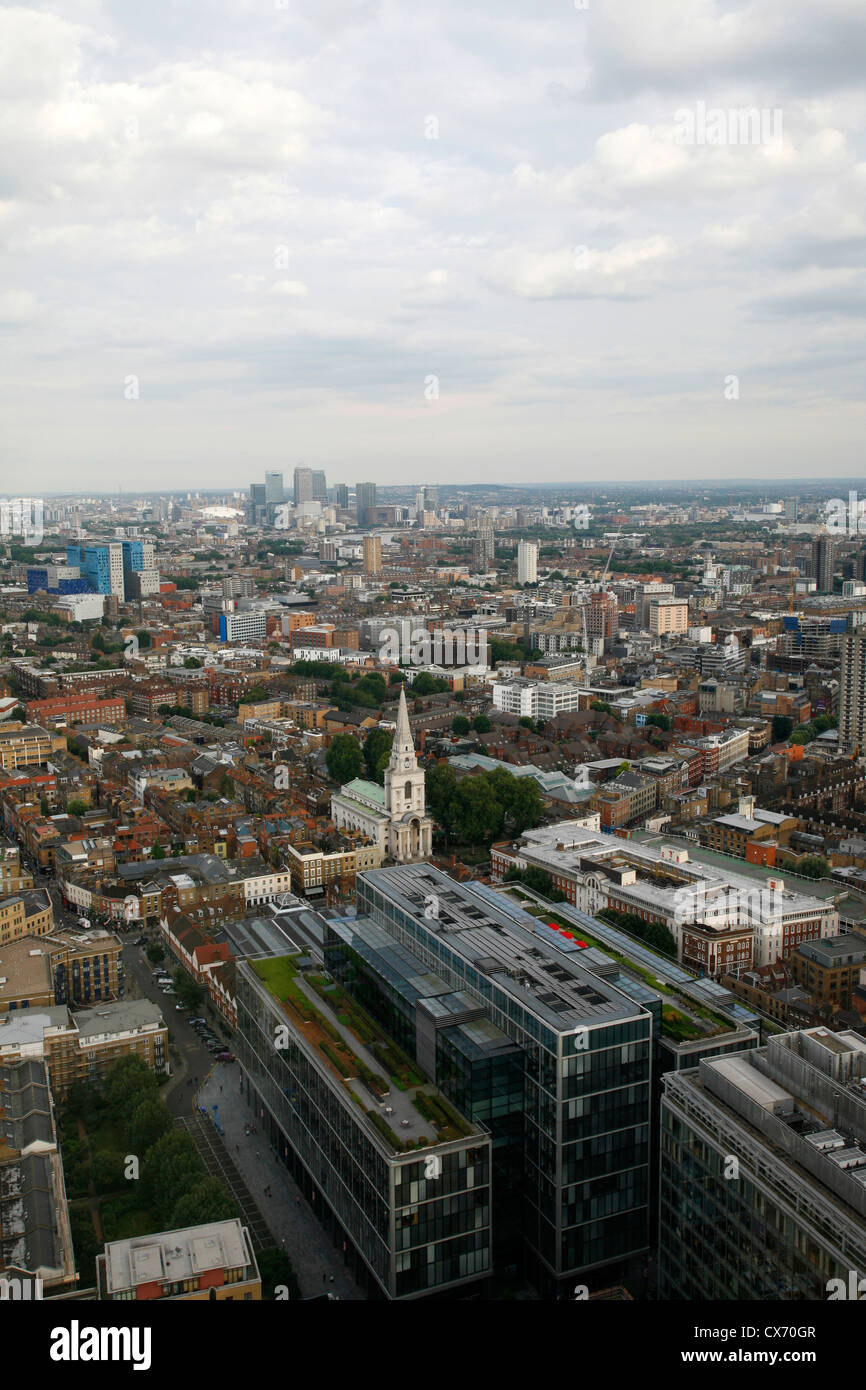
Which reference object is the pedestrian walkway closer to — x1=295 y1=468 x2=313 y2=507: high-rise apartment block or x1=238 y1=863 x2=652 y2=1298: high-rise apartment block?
x1=238 y1=863 x2=652 y2=1298: high-rise apartment block

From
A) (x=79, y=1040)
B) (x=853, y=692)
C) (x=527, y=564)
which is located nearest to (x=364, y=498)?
(x=527, y=564)

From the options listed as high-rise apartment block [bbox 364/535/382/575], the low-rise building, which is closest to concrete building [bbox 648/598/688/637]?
high-rise apartment block [bbox 364/535/382/575]

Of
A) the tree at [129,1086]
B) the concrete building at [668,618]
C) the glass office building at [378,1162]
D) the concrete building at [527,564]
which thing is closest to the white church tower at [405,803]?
the tree at [129,1086]

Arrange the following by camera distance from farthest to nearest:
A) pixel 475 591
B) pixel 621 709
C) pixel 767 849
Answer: pixel 475 591 → pixel 621 709 → pixel 767 849
